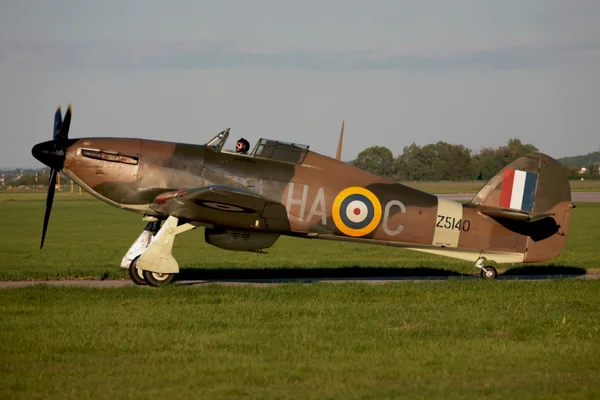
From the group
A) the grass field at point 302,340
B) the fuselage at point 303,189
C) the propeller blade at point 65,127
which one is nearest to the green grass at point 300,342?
the grass field at point 302,340

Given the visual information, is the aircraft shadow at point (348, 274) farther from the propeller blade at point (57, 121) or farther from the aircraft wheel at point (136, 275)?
the propeller blade at point (57, 121)

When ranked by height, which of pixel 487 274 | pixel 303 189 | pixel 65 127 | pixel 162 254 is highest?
pixel 65 127

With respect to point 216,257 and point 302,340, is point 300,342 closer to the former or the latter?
point 302,340

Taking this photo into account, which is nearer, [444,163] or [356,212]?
[356,212]

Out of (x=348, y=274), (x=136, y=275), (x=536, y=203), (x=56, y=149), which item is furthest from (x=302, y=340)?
(x=348, y=274)

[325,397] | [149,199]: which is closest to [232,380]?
[325,397]

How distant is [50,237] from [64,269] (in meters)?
13.3

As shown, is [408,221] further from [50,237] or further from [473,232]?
[50,237]

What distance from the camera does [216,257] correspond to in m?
22.4

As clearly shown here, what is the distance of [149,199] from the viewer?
46.6 ft

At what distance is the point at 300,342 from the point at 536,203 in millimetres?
7491

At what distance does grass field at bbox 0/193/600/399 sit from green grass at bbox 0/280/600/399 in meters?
0.02

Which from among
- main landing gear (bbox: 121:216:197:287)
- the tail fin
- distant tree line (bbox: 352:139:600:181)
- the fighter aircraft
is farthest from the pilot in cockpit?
distant tree line (bbox: 352:139:600:181)

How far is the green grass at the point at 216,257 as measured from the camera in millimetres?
17641
